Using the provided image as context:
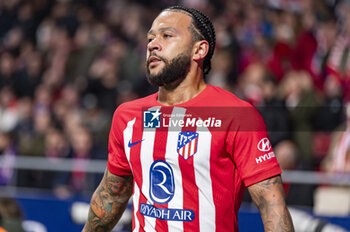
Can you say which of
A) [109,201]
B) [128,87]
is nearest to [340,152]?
[128,87]

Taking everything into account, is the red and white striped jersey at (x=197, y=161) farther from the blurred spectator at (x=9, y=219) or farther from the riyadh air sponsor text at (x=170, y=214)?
the blurred spectator at (x=9, y=219)

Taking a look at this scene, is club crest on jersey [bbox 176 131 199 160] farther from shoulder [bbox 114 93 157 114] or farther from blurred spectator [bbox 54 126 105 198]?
blurred spectator [bbox 54 126 105 198]

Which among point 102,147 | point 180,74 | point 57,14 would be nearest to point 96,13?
point 57,14

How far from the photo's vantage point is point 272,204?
112 inches

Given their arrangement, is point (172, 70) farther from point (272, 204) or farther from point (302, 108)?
point (302, 108)

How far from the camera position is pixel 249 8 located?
951cm

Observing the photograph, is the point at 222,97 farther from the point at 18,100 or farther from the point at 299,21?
the point at 18,100

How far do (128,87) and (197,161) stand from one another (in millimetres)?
6189

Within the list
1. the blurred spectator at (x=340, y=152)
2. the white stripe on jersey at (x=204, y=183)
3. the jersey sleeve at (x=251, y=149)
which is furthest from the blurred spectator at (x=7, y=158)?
the jersey sleeve at (x=251, y=149)

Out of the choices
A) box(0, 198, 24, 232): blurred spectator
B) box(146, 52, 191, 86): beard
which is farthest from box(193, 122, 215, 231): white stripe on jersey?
box(0, 198, 24, 232): blurred spectator

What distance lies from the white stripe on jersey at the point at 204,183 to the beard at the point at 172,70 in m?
0.36

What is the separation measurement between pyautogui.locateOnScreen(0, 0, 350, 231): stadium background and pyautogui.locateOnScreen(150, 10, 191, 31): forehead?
10.2ft

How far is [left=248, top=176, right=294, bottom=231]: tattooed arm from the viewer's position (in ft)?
9.18

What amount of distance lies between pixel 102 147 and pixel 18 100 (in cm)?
318
